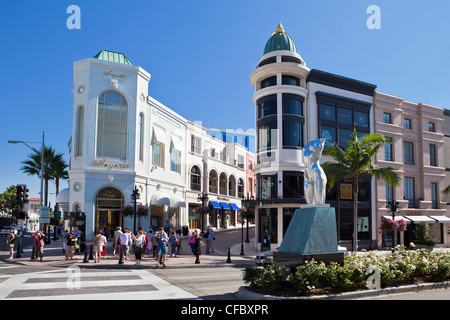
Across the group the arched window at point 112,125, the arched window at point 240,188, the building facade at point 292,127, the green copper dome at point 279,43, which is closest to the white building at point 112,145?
the arched window at point 112,125

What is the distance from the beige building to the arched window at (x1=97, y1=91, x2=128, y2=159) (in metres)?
21.3

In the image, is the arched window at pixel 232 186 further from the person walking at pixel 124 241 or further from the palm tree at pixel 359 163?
the person walking at pixel 124 241

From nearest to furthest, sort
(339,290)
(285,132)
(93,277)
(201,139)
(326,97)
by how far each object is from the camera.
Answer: (339,290), (93,277), (285,132), (326,97), (201,139)

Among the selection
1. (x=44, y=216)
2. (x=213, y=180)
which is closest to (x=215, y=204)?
(x=213, y=180)

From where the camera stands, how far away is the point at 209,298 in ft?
31.3

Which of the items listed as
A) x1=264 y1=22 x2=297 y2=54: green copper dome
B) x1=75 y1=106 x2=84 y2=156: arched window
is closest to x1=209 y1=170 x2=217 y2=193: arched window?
x1=75 y1=106 x2=84 y2=156: arched window

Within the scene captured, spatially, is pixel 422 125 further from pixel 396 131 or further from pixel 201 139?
pixel 201 139

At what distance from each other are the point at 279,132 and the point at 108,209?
1468cm

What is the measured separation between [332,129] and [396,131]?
24.6 feet

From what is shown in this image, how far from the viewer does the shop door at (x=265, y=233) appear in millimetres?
27064

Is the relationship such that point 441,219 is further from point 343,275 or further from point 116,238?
point 343,275

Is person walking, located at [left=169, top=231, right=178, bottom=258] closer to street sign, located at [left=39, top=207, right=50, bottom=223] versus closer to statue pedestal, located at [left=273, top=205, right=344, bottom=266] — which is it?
street sign, located at [left=39, top=207, right=50, bottom=223]

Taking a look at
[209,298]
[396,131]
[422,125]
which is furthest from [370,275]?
[422,125]

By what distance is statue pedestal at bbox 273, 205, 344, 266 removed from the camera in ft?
33.8
